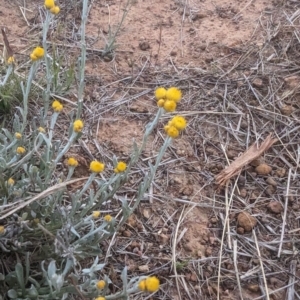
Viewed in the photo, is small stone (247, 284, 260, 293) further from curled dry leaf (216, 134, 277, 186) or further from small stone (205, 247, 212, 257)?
curled dry leaf (216, 134, 277, 186)

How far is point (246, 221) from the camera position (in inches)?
65.4

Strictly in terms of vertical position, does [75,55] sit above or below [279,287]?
above

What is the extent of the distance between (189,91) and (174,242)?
0.71 m

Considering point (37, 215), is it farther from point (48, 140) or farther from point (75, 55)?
point (75, 55)

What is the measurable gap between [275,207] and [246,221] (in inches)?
4.8

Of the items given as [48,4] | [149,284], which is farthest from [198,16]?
[149,284]

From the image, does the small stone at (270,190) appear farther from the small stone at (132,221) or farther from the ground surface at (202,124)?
the small stone at (132,221)

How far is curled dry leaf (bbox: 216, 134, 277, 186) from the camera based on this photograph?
176 centimetres

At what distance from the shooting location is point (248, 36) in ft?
7.55

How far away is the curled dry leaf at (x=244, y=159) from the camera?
1759 mm

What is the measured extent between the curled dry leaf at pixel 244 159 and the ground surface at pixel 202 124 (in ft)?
0.08

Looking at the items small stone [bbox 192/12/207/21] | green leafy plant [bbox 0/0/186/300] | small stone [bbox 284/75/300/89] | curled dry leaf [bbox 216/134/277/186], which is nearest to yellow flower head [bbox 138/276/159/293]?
green leafy plant [bbox 0/0/186/300]

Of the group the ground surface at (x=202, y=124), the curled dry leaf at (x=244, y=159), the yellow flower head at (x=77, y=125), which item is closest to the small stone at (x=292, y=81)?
the ground surface at (x=202, y=124)

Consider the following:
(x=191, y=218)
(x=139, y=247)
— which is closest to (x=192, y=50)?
(x=191, y=218)
